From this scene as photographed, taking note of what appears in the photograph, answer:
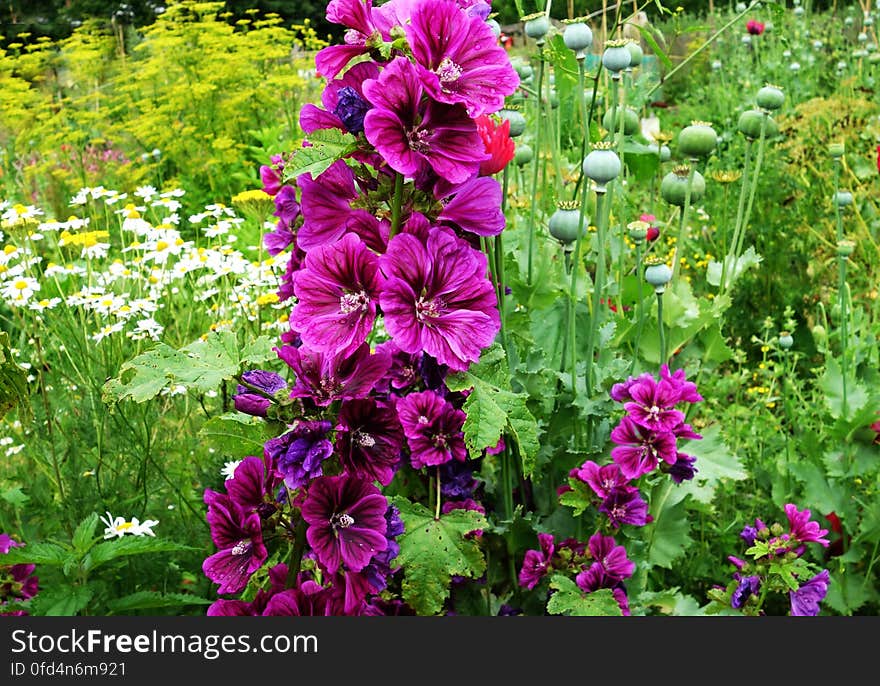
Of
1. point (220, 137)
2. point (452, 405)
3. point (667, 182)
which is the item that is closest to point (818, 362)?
point (667, 182)

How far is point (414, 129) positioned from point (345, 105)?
0.30 ft

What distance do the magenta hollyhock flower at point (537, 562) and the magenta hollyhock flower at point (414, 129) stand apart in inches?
31.2

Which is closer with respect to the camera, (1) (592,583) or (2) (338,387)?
(2) (338,387)

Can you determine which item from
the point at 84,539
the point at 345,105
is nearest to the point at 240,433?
the point at 84,539

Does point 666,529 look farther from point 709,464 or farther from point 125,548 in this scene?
point 125,548

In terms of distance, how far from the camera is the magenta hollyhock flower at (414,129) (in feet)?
3.47

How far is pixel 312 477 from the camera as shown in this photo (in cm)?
112

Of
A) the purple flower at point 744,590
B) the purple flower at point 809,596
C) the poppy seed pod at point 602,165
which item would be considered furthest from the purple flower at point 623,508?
the poppy seed pod at point 602,165

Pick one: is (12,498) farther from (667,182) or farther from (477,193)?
(667,182)

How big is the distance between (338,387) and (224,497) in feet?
0.70

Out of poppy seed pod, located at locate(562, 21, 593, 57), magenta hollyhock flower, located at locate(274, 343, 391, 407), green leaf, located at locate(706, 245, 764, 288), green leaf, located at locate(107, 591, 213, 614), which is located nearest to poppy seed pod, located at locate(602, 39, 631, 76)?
poppy seed pod, located at locate(562, 21, 593, 57)

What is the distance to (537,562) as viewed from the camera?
166 centimetres

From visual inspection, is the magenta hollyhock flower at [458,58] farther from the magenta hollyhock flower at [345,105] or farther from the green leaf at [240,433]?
the green leaf at [240,433]

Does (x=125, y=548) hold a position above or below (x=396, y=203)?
below
